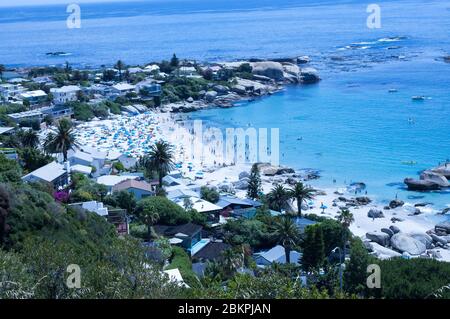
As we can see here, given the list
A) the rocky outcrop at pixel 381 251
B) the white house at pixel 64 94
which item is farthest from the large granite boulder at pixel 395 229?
the white house at pixel 64 94

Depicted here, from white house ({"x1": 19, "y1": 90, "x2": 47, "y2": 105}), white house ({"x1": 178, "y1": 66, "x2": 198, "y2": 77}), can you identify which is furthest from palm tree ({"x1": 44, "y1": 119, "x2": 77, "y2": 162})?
white house ({"x1": 178, "y1": 66, "x2": 198, "y2": 77})

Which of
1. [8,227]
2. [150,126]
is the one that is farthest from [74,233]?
[150,126]

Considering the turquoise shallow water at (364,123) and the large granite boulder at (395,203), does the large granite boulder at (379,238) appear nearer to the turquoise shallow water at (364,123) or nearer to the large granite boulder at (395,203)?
the large granite boulder at (395,203)

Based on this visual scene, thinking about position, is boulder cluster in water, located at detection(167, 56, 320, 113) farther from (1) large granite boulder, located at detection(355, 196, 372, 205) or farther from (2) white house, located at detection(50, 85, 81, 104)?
(1) large granite boulder, located at detection(355, 196, 372, 205)

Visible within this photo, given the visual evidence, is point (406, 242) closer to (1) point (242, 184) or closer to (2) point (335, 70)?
(1) point (242, 184)

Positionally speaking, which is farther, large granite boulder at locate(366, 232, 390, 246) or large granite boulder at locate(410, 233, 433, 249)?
large granite boulder at locate(366, 232, 390, 246)

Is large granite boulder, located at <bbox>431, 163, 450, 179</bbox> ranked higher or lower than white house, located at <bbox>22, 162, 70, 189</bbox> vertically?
lower

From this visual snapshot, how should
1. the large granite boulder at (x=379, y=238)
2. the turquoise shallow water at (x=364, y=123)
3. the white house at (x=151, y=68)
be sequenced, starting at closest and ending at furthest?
the large granite boulder at (x=379, y=238)
the turquoise shallow water at (x=364, y=123)
the white house at (x=151, y=68)
